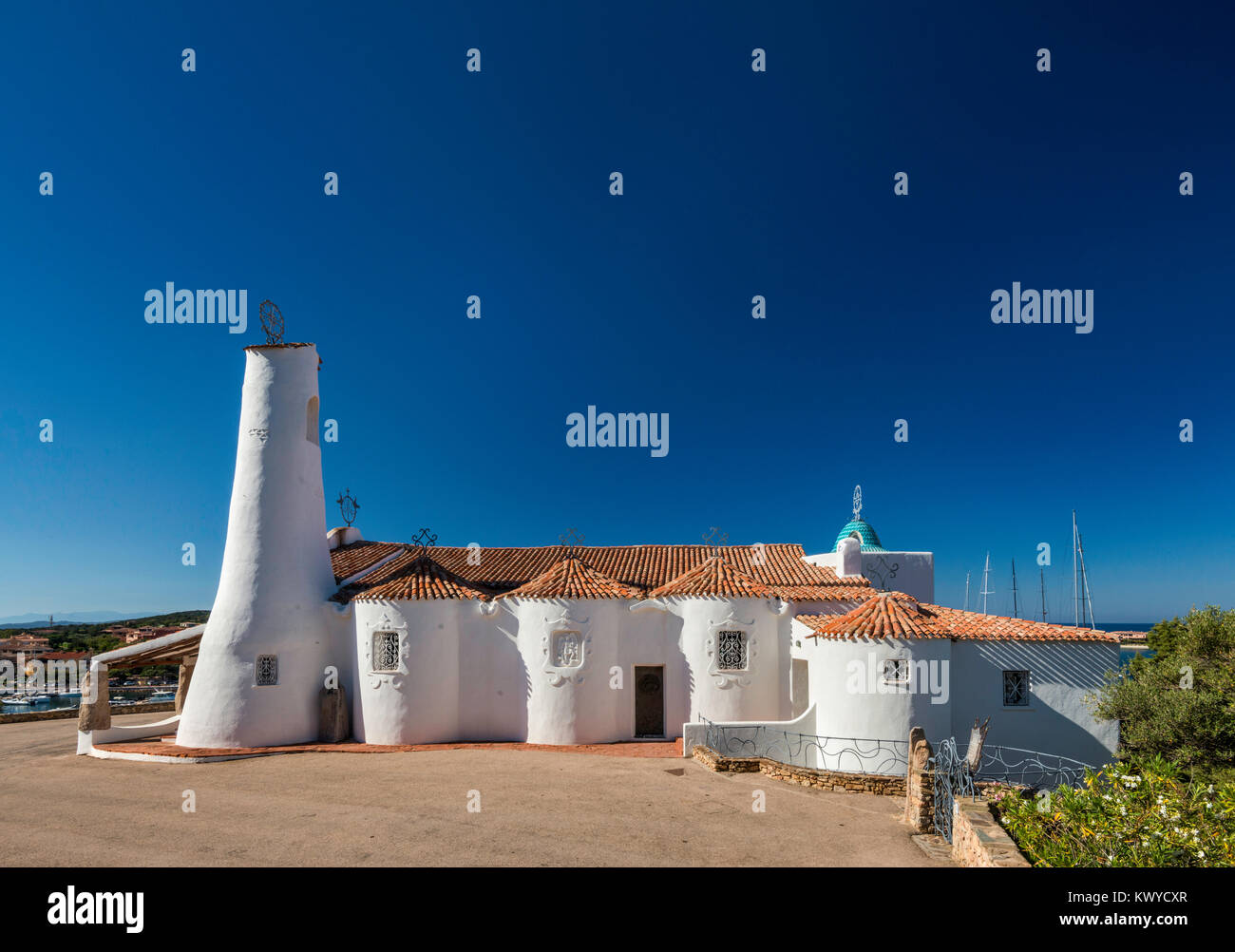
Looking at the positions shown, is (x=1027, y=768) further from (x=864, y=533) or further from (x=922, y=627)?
(x=864, y=533)

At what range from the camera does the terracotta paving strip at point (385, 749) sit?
19.2 meters

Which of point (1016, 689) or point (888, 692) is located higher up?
point (888, 692)

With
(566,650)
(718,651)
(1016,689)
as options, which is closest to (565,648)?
(566,650)

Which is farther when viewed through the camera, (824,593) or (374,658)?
(824,593)

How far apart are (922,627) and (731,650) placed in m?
5.87

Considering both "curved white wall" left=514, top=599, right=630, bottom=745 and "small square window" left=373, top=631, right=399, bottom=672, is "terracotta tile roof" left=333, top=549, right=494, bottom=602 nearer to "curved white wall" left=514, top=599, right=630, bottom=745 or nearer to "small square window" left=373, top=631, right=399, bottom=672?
"small square window" left=373, top=631, right=399, bottom=672

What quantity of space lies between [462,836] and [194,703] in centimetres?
1331

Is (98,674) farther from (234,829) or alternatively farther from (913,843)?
(913,843)

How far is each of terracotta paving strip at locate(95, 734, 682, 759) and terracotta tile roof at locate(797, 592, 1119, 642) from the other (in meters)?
5.70

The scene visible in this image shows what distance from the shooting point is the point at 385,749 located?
2017 cm

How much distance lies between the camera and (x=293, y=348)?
22.1m

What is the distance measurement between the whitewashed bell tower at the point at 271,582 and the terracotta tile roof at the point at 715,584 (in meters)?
10.8

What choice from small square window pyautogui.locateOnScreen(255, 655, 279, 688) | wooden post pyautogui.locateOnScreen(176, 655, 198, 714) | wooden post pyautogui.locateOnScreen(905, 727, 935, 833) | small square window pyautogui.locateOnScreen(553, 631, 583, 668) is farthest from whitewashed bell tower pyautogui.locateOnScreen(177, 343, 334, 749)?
wooden post pyautogui.locateOnScreen(905, 727, 935, 833)

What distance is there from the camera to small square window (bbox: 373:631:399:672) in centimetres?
2120
